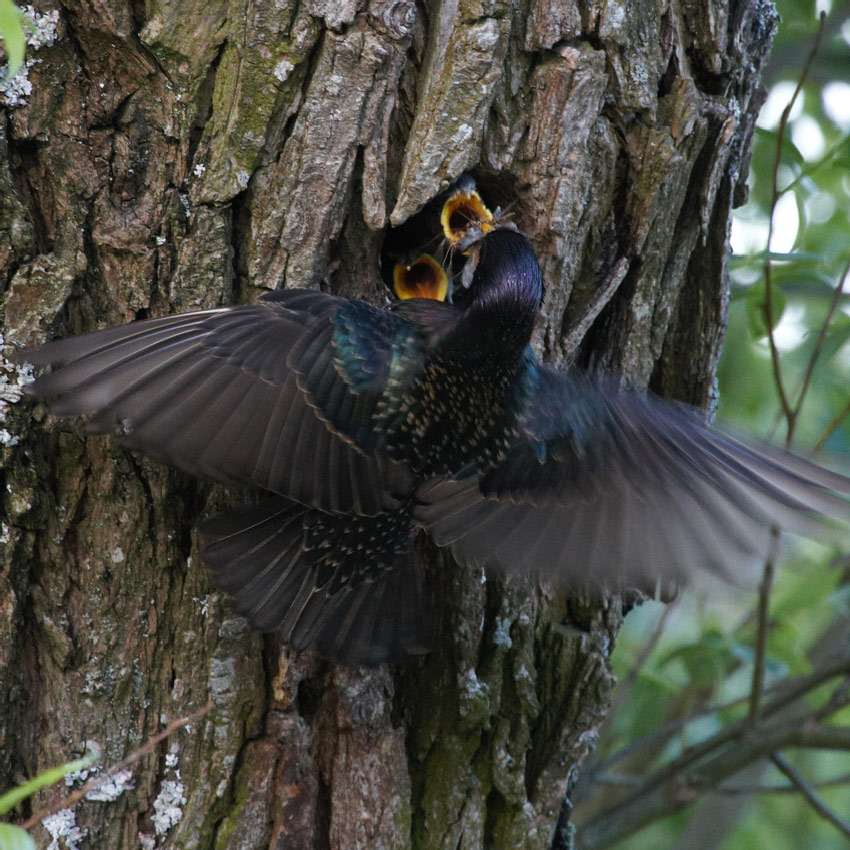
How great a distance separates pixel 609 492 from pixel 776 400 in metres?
2.20

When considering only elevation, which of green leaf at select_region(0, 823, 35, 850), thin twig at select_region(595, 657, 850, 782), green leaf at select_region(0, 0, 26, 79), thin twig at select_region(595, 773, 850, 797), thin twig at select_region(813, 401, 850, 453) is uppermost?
green leaf at select_region(0, 0, 26, 79)

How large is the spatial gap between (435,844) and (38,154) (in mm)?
1539

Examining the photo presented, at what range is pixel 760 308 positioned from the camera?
8.58 feet

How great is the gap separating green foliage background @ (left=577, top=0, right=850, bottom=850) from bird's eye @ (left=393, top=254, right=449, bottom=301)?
74 cm

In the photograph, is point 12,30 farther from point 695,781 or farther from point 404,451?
point 695,781

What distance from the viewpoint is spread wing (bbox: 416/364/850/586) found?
1599 millimetres

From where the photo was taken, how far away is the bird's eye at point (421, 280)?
7.79ft

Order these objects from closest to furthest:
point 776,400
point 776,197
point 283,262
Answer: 1. point 283,262
2. point 776,197
3. point 776,400

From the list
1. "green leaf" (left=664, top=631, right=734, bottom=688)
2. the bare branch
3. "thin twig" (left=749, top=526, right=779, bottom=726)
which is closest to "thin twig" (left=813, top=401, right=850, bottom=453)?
"thin twig" (left=749, top=526, right=779, bottom=726)

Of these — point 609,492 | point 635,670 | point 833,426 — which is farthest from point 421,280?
point 635,670

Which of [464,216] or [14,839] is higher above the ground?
[464,216]

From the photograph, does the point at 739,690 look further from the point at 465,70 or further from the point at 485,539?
the point at 465,70

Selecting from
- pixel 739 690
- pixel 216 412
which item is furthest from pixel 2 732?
pixel 739 690

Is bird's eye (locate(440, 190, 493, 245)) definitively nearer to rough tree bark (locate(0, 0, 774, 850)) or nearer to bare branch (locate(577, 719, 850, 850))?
rough tree bark (locate(0, 0, 774, 850))
